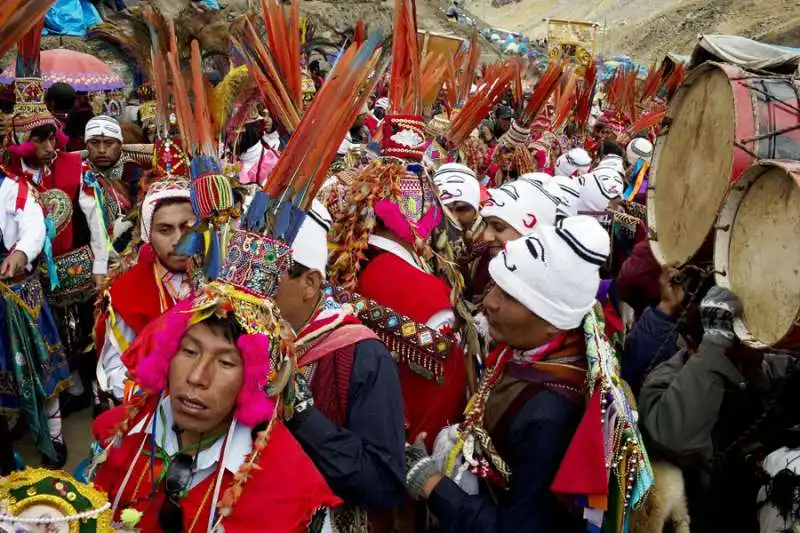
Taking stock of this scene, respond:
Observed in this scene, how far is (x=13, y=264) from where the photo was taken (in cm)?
391

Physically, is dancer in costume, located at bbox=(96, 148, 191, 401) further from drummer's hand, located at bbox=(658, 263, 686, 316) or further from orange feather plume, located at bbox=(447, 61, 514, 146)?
orange feather plume, located at bbox=(447, 61, 514, 146)

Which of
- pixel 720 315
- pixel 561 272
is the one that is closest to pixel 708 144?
pixel 720 315

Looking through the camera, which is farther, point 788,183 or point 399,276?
point 399,276

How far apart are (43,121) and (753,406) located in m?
4.50

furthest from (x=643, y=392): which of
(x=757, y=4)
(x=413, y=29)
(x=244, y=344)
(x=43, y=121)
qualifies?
(x=757, y=4)

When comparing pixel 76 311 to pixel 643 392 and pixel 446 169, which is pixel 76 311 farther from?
pixel 643 392

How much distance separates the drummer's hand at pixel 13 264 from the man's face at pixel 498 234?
2.70m

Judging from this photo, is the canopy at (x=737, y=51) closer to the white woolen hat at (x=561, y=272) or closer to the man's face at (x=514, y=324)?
the white woolen hat at (x=561, y=272)

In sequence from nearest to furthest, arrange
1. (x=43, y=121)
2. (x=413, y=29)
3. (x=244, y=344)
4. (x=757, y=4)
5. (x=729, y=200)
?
(x=244, y=344)
(x=729, y=200)
(x=413, y=29)
(x=43, y=121)
(x=757, y=4)

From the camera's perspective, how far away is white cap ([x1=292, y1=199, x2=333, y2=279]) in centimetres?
215

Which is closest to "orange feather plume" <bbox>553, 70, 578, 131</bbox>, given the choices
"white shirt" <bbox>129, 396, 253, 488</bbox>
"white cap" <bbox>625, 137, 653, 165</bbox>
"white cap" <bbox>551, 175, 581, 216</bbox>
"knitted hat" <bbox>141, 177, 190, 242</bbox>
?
"white cap" <bbox>625, 137, 653, 165</bbox>

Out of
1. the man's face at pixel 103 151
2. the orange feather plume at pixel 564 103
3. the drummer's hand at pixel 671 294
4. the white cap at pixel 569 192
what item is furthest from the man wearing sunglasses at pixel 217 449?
the orange feather plume at pixel 564 103

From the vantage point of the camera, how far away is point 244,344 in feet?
5.68

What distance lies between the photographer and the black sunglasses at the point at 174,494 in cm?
181
